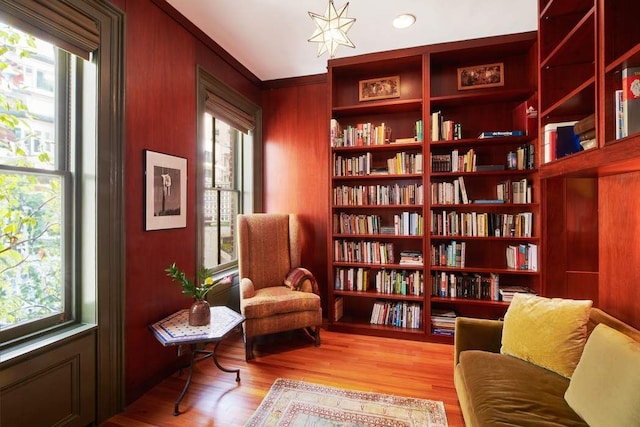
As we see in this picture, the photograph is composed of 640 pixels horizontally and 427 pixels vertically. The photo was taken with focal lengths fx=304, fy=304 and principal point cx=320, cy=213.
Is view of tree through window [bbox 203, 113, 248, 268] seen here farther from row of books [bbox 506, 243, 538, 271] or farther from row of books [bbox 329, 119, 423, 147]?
row of books [bbox 506, 243, 538, 271]

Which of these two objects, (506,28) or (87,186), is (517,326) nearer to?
(506,28)

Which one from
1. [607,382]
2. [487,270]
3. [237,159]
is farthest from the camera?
[237,159]

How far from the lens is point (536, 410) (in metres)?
1.33

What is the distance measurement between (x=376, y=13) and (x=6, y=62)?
239cm

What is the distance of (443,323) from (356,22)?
288cm

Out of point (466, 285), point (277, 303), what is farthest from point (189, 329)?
point (466, 285)

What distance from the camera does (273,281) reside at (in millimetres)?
3230

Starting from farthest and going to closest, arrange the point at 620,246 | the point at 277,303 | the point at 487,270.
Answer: the point at 487,270 < the point at 277,303 < the point at 620,246

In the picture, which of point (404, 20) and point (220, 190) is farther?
point (220, 190)

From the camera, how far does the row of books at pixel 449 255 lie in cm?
296

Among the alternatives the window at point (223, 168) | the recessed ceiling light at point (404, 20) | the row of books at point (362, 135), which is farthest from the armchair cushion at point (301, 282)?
the recessed ceiling light at point (404, 20)

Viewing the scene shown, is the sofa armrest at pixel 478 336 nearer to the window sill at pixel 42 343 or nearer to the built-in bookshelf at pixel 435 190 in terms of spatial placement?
the built-in bookshelf at pixel 435 190

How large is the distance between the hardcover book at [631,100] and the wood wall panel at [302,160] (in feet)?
8.36

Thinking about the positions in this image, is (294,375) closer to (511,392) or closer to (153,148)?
(511,392)
